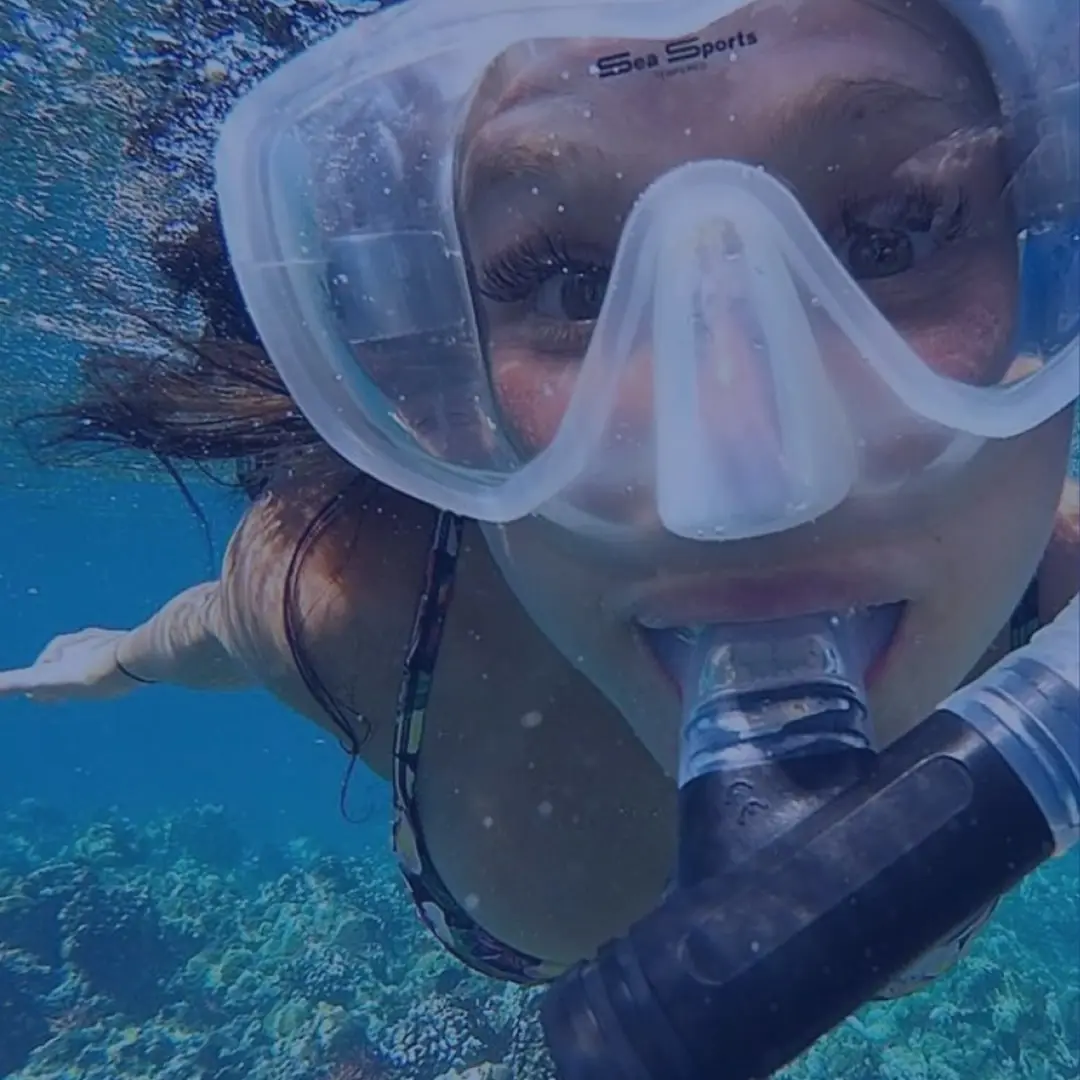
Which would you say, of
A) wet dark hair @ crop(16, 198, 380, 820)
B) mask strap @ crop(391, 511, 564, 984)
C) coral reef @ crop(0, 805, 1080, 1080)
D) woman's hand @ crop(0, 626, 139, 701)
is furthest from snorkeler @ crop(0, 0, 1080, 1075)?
coral reef @ crop(0, 805, 1080, 1080)

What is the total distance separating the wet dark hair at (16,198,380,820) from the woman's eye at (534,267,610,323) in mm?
1311

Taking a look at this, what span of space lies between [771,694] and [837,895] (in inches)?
15.9

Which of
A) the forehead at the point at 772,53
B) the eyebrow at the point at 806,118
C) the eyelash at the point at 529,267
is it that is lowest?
the eyelash at the point at 529,267

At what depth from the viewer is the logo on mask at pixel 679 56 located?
71.2 inches

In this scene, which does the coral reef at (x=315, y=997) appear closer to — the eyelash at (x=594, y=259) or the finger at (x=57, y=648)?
the finger at (x=57, y=648)

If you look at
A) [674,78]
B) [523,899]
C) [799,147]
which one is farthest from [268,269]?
[523,899]

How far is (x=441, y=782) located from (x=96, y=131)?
4.07 m

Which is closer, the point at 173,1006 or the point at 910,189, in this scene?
the point at 910,189

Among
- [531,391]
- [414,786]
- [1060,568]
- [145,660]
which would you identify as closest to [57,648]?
[145,660]

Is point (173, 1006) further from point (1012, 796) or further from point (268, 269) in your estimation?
point (1012, 796)

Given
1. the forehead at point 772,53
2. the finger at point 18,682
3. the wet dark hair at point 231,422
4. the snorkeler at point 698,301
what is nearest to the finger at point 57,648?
the finger at point 18,682

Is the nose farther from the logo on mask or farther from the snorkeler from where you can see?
the logo on mask

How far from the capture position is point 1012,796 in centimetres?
140

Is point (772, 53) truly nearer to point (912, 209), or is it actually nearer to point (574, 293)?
point (912, 209)
